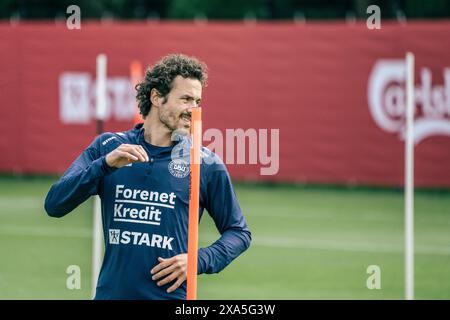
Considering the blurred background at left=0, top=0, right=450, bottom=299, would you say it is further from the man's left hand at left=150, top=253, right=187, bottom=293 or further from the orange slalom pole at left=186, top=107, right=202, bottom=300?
the orange slalom pole at left=186, top=107, right=202, bottom=300

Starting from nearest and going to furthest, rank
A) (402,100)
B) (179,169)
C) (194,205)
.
→ (194,205)
(179,169)
(402,100)

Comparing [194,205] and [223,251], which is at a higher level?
[194,205]

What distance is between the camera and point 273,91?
74.3 feet

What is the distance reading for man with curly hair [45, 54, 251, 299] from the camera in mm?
5793

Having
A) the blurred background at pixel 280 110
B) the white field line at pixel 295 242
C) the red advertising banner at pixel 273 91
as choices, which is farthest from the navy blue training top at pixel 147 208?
the red advertising banner at pixel 273 91

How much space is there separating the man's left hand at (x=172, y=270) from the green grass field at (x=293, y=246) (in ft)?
19.4

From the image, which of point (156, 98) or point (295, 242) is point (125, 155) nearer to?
point (156, 98)

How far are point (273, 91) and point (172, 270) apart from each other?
56.4ft

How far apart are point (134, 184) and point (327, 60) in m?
16.7

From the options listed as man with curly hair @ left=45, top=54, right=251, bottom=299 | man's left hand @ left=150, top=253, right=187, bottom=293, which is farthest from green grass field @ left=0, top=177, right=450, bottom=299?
man's left hand @ left=150, top=253, right=187, bottom=293

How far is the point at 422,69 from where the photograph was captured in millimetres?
21328

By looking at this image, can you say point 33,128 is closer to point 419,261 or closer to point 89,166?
point 419,261

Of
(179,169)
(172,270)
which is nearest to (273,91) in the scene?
(179,169)
